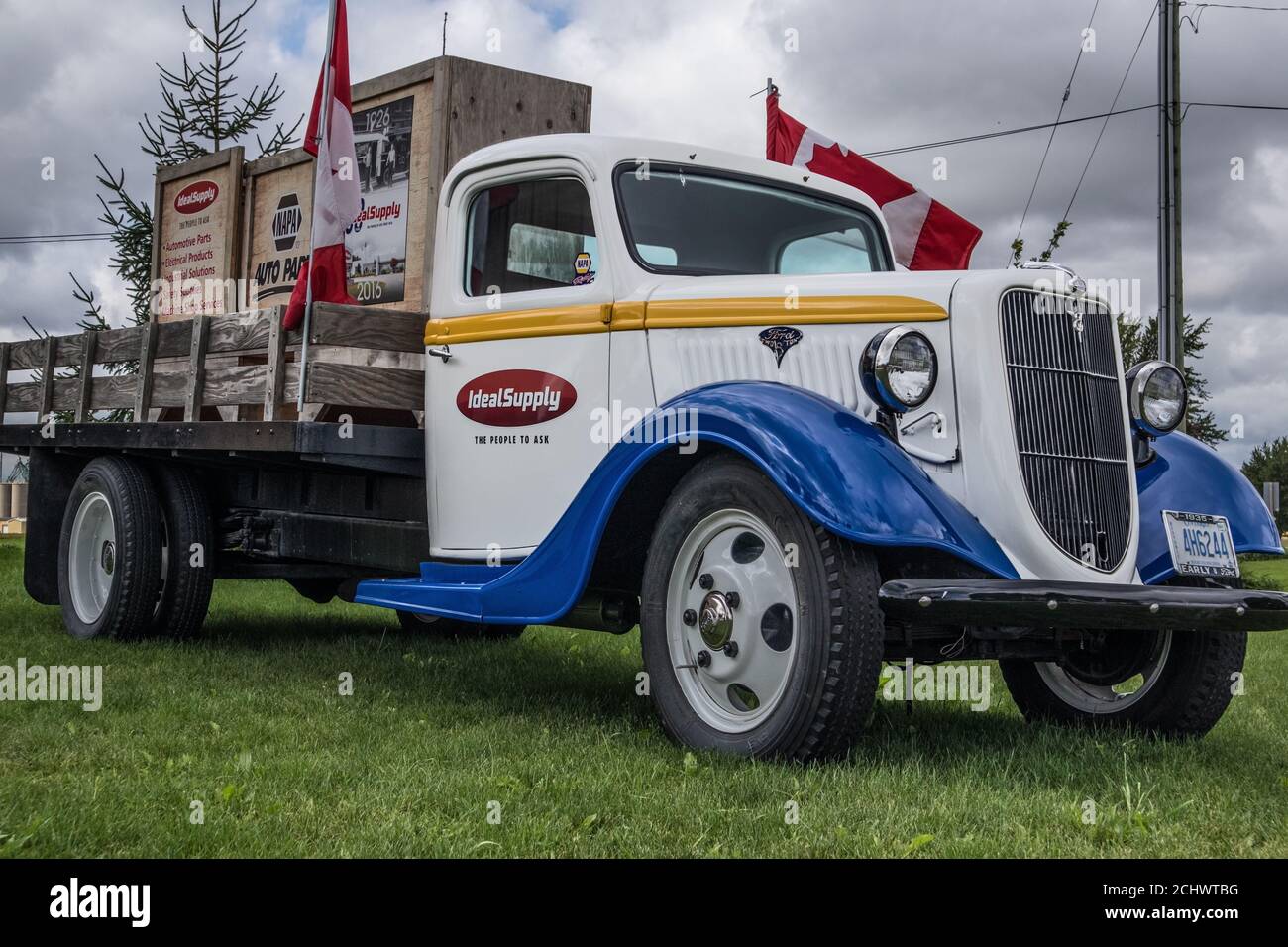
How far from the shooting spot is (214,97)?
1316cm

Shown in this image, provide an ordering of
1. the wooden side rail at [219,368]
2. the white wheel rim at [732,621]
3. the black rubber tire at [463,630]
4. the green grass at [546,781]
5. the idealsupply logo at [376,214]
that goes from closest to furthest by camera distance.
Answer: the green grass at [546,781]
the white wheel rim at [732,621]
the wooden side rail at [219,368]
the idealsupply logo at [376,214]
the black rubber tire at [463,630]

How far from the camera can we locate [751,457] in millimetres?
4035

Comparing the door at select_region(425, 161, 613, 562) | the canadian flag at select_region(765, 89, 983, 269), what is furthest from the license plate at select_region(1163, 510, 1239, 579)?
the canadian flag at select_region(765, 89, 983, 269)

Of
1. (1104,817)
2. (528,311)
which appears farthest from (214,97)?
(1104,817)

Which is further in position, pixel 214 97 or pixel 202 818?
pixel 214 97

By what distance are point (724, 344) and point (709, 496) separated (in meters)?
0.70

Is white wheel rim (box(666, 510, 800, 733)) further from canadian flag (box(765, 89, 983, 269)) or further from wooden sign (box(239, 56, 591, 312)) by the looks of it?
canadian flag (box(765, 89, 983, 269))

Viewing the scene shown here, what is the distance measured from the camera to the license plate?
4492 mm

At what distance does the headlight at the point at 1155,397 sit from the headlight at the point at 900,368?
1034 mm

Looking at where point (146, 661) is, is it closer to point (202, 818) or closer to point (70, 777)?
point (70, 777)

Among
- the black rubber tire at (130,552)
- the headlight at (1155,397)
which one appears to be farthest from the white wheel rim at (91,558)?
the headlight at (1155,397)

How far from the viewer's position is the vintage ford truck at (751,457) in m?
3.91

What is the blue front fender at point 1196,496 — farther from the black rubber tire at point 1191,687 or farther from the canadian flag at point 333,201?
the canadian flag at point 333,201

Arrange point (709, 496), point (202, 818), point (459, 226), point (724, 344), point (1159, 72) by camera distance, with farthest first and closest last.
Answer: point (1159, 72) → point (459, 226) → point (724, 344) → point (709, 496) → point (202, 818)
